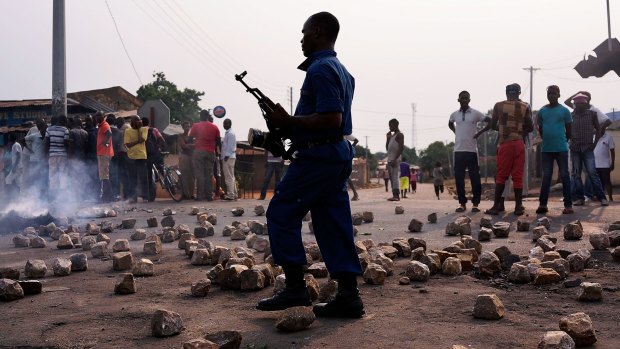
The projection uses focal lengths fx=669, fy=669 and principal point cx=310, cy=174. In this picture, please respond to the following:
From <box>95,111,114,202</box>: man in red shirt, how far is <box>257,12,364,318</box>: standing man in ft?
30.7

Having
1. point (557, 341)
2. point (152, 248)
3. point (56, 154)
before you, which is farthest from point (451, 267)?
point (56, 154)

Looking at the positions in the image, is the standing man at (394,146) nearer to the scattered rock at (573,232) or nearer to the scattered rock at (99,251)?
the scattered rock at (573,232)

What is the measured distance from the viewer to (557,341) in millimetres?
2729

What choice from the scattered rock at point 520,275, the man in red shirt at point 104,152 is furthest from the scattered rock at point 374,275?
the man in red shirt at point 104,152

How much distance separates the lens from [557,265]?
4.38m

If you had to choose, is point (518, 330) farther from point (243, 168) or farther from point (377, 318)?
point (243, 168)

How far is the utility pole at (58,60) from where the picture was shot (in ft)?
41.3

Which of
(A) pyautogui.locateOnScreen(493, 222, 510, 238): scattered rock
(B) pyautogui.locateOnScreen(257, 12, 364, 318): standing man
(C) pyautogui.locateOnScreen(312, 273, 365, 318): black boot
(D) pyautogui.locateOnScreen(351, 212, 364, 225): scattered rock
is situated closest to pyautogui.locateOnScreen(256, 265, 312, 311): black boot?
(B) pyautogui.locateOnScreen(257, 12, 364, 318): standing man

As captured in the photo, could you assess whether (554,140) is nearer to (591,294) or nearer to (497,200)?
(497,200)

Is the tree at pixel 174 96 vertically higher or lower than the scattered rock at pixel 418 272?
higher

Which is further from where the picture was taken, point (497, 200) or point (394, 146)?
point (394, 146)

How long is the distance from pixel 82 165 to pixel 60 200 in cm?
124

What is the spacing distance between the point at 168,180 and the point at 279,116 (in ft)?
35.3

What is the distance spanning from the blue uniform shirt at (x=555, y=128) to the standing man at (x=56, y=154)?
309 inches
